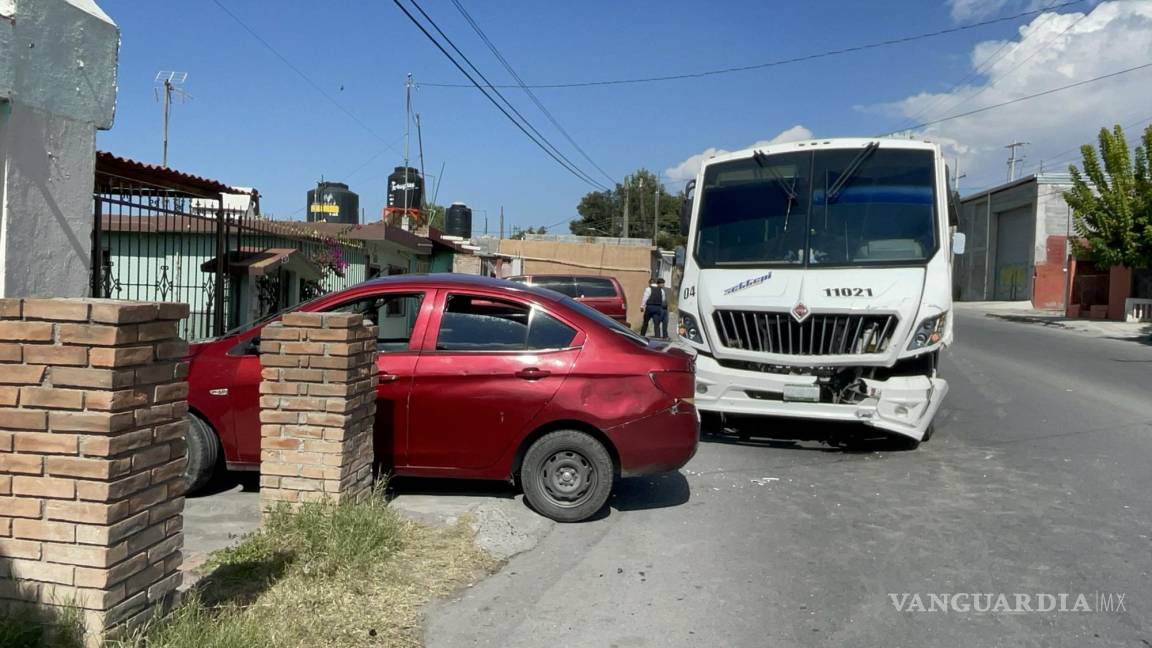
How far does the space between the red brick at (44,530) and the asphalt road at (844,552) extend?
5.17ft

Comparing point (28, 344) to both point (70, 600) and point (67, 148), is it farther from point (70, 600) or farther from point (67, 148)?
point (67, 148)

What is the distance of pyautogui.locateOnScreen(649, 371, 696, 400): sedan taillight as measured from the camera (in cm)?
549

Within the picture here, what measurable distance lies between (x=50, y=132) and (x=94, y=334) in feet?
10.5

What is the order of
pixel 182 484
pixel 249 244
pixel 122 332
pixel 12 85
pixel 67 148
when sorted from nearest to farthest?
pixel 122 332, pixel 182 484, pixel 12 85, pixel 67 148, pixel 249 244

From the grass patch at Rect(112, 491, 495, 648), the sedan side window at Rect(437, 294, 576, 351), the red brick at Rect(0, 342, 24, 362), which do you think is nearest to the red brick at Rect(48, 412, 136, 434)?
the red brick at Rect(0, 342, 24, 362)

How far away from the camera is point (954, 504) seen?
6.09 m

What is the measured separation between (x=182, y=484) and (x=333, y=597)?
97 cm

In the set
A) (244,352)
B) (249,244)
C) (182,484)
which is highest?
(249,244)

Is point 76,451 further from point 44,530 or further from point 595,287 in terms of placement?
point 595,287

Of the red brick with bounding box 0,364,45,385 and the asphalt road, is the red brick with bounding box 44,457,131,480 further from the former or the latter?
the asphalt road

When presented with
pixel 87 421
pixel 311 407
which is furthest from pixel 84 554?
pixel 311 407

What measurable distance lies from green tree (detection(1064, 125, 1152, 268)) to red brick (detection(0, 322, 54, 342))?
31.9 m

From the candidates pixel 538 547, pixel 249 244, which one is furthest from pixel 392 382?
pixel 249 244

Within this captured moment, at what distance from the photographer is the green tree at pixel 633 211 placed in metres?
74.1
